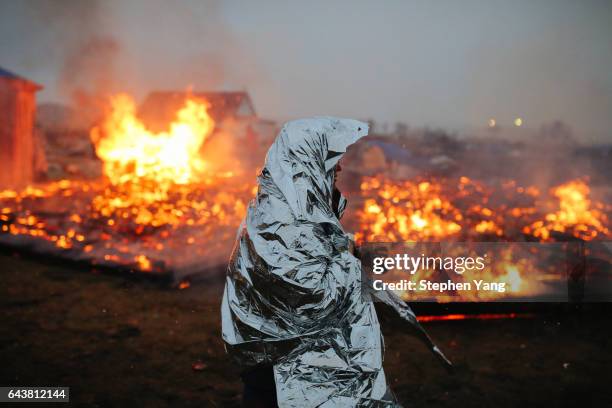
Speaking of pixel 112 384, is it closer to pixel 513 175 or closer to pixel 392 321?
pixel 392 321

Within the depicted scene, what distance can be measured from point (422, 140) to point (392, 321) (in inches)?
1056

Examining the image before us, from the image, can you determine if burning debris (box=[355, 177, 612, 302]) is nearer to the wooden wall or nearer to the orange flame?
the orange flame

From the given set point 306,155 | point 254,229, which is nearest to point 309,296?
point 254,229

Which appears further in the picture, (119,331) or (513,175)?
A: (513,175)

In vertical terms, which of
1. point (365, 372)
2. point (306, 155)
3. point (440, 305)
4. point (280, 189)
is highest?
point (306, 155)

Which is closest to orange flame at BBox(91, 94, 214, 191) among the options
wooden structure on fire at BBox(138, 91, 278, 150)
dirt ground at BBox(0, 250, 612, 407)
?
wooden structure on fire at BBox(138, 91, 278, 150)

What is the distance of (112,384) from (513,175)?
18.3 m

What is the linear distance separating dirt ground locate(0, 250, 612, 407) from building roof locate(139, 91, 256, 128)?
24.3 metres

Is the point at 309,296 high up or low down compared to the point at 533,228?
up

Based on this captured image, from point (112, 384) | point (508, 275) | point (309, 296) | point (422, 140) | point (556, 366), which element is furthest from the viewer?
point (422, 140)

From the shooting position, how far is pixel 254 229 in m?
2.02

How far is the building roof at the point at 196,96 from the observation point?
29438mm

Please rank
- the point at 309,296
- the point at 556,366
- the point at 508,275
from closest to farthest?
1. the point at 309,296
2. the point at 556,366
3. the point at 508,275

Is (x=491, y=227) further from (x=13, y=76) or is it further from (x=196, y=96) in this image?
(x=196, y=96)
